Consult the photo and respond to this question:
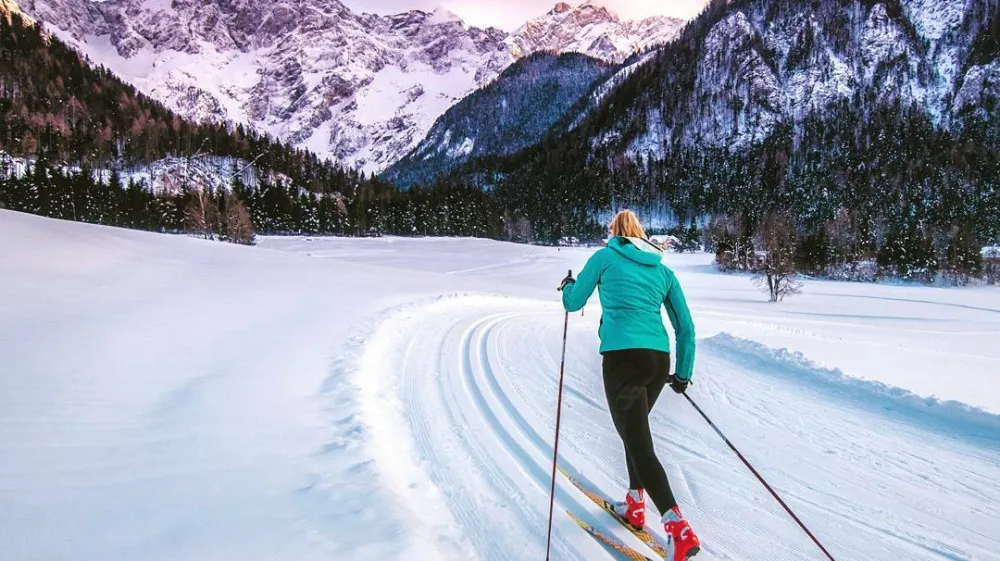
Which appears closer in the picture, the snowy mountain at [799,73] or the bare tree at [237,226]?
the bare tree at [237,226]

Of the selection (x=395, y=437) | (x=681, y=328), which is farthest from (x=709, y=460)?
(x=395, y=437)

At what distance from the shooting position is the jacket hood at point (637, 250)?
125 inches

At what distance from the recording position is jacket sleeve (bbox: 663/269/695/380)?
330 cm

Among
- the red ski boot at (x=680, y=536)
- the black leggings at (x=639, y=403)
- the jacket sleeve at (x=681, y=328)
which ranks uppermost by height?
the jacket sleeve at (x=681, y=328)

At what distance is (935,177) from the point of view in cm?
9275

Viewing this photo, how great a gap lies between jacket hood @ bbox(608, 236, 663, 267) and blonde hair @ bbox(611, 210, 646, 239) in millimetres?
64

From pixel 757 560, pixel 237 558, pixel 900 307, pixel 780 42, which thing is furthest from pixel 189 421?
pixel 780 42

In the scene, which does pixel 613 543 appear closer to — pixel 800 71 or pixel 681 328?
pixel 681 328

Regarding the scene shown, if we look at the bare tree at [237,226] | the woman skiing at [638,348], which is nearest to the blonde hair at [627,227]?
the woman skiing at [638,348]

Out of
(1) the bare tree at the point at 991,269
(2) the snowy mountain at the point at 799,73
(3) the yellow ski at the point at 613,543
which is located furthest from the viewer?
(2) the snowy mountain at the point at 799,73

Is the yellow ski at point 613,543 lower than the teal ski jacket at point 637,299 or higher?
lower

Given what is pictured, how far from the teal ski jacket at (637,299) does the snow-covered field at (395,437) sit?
4.70 feet

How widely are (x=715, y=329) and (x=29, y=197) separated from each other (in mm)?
98586

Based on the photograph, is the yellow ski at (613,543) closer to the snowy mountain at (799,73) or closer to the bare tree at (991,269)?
the bare tree at (991,269)
